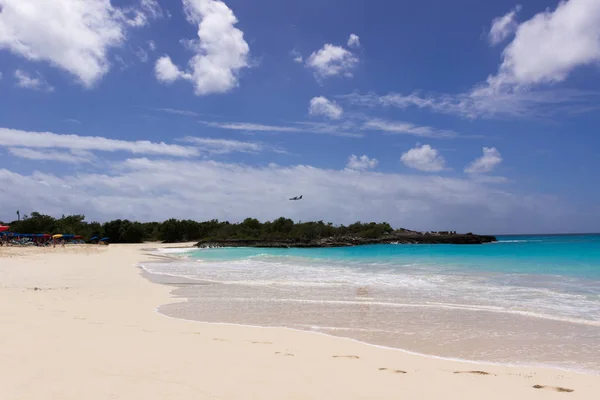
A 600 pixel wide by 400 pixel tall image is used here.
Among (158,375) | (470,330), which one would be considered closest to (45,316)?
(158,375)

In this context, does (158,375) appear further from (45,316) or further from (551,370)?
(551,370)

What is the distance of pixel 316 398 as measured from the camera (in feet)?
13.7

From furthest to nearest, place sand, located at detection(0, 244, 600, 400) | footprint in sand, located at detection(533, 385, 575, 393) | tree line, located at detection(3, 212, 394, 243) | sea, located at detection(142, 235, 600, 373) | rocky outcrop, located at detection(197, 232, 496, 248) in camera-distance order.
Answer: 1. tree line, located at detection(3, 212, 394, 243)
2. rocky outcrop, located at detection(197, 232, 496, 248)
3. sea, located at detection(142, 235, 600, 373)
4. footprint in sand, located at detection(533, 385, 575, 393)
5. sand, located at detection(0, 244, 600, 400)

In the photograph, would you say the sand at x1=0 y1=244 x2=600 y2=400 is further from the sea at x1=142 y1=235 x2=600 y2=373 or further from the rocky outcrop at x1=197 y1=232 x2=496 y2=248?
the rocky outcrop at x1=197 y1=232 x2=496 y2=248

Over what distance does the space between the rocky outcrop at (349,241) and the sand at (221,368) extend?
64.6 meters

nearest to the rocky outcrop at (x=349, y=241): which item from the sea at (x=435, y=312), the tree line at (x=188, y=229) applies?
the tree line at (x=188, y=229)

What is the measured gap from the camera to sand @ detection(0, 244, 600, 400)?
168 inches

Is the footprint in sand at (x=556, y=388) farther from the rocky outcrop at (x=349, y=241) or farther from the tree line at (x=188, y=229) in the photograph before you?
the tree line at (x=188, y=229)

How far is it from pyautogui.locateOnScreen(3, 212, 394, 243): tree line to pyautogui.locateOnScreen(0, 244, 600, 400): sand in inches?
2856

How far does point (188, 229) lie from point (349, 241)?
123ft

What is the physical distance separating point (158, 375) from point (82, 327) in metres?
3.22

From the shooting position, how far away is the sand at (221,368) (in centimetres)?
427

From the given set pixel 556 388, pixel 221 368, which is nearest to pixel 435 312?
pixel 556 388

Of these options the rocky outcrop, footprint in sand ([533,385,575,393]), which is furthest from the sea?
the rocky outcrop
